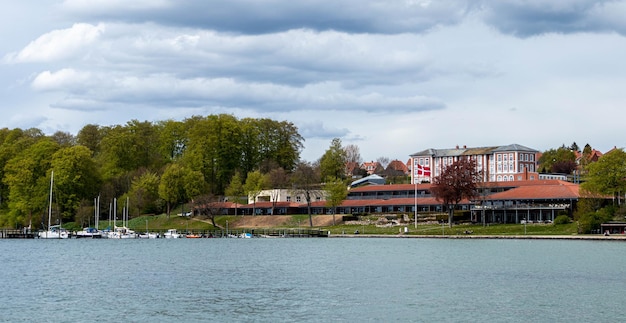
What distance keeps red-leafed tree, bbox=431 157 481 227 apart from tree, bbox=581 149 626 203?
43.9 ft

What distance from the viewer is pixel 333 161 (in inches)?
5896

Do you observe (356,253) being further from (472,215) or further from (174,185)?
(174,185)

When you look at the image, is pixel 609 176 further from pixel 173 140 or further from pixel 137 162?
pixel 173 140

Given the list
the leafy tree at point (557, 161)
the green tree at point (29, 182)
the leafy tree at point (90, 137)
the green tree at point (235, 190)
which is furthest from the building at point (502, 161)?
the green tree at point (29, 182)

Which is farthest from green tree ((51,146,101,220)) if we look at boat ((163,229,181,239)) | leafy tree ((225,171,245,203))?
leafy tree ((225,171,245,203))

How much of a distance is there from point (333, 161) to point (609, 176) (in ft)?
200

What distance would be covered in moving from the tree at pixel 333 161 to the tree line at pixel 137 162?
825cm

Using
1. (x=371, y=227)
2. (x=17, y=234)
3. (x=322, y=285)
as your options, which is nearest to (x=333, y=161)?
(x=371, y=227)

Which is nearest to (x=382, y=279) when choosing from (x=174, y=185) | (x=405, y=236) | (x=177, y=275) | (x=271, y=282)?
(x=271, y=282)

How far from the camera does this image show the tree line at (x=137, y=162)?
119 meters

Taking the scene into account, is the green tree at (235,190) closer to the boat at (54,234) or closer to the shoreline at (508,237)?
the shoreline at (508,237)

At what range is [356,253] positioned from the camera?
7231cm

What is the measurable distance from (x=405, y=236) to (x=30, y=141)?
6364 cm

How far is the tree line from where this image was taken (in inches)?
4668
